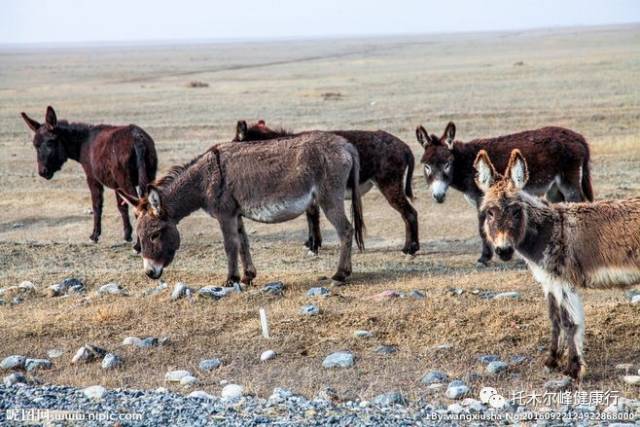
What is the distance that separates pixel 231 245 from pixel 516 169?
14.3 ft

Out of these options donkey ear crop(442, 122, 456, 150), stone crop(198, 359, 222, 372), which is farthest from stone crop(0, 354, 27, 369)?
donkey ear crop(442, 122, 456, 150)

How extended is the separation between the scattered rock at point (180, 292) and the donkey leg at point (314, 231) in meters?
3.25

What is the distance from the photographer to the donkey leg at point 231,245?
10.8 metres

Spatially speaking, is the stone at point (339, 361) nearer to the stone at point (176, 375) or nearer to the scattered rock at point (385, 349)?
the scattered rock at point (385, 349)

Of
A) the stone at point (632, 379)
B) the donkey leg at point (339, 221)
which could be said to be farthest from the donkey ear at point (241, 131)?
the stone at point (632, 379)

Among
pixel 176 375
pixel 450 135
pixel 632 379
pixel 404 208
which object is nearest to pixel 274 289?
pixel 176 375

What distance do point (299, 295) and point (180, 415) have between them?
389 cm

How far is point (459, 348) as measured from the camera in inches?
325

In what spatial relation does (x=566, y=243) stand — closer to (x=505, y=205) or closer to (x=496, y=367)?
(x=505, y=205)

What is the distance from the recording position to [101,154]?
14.5m

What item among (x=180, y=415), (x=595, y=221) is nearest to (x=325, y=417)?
(x=180, y=415)

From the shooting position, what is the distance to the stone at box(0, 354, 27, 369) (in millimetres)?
8359

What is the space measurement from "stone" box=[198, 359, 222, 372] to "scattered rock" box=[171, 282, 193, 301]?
2.06 meters

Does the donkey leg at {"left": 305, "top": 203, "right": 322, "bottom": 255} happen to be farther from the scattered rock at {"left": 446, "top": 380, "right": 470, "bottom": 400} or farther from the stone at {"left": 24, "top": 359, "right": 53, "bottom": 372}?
the scattered rock at {"left": 446, "top": 380, "right": 470, "bottom": 400}
